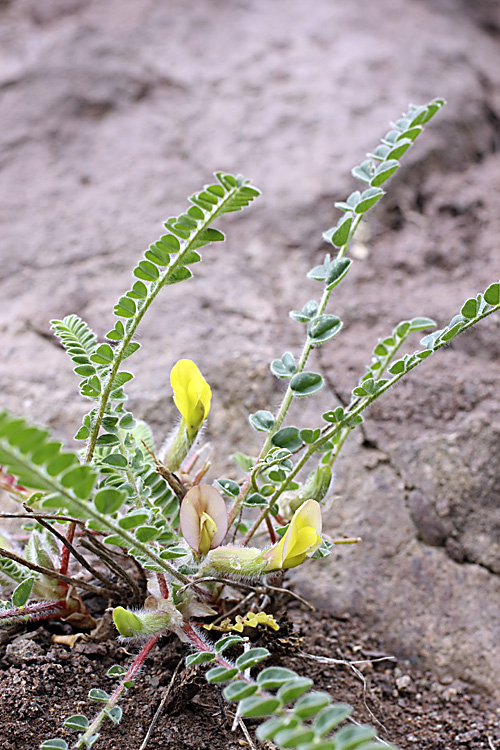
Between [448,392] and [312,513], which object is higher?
[312,513]

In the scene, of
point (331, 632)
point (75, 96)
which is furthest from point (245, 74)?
point (331, 632)


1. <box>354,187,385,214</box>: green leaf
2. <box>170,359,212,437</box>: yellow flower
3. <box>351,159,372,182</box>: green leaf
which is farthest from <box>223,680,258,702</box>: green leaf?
<box>351,159,372,182</box>: green leaf

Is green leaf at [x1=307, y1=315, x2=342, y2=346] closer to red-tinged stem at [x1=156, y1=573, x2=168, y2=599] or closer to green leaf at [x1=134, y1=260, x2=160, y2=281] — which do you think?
green leaf at [x1=134, y1=260, x2=160, y2=281]

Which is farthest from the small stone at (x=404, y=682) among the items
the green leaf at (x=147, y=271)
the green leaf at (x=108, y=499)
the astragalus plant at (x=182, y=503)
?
the green leaf at (x=147, y=271)

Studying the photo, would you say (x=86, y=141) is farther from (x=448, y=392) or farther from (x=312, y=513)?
(x=312, y=513)

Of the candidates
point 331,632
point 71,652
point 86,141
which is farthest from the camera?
point 86,141

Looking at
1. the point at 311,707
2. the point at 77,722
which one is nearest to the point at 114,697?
the point at 77,722

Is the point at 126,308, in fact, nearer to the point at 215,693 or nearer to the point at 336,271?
the point at 336,271
